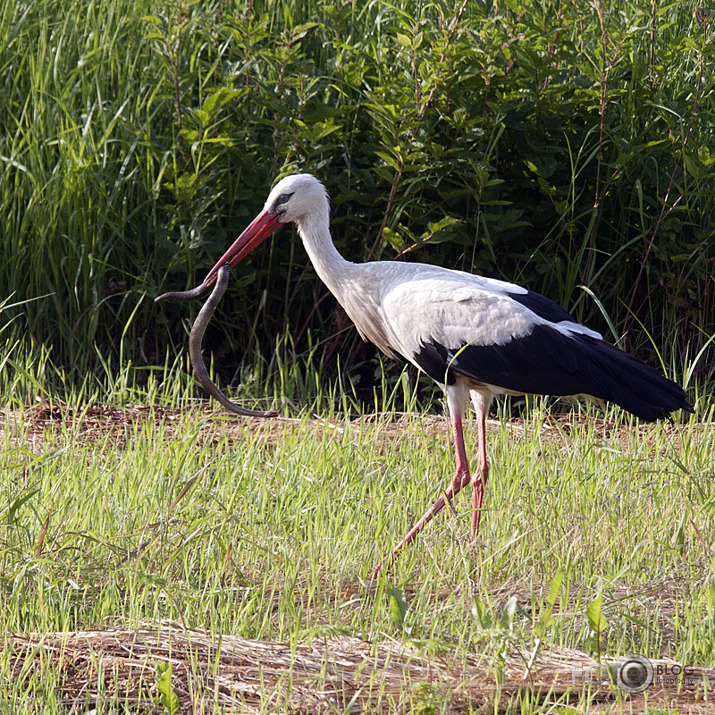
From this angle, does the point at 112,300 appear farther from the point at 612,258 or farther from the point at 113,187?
the point at 612,258

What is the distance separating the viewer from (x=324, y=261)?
4375 millimetres

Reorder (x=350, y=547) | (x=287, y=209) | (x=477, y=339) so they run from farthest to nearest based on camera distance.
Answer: (x=287, y=209), (x=477, y=339), (x=350, y=547)

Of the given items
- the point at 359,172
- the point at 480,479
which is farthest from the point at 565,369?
the point at 359,172

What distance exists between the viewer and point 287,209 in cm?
439

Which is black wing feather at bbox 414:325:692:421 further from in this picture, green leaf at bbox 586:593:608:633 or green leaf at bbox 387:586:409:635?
green leaf at bbox 586:593:608:633

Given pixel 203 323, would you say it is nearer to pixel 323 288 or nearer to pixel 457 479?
pixel 457 479

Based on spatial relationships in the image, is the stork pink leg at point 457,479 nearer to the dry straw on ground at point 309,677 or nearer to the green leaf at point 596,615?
the dry straw on ground at point 309,677

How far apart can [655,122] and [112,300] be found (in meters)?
3.07

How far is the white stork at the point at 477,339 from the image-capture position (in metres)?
3.84

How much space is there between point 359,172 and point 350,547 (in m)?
2.58

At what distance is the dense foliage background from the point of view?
513cm

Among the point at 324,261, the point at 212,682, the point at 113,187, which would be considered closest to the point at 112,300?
the point at 113,187

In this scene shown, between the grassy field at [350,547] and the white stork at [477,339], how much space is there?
278 millimetres

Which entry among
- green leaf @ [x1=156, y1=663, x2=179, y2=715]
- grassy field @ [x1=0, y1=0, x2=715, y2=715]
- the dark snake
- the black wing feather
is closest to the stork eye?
the dark snake
